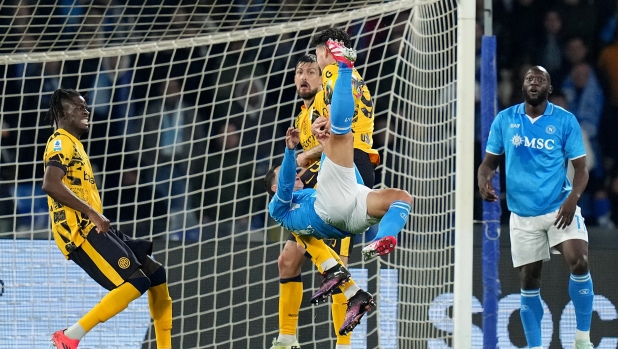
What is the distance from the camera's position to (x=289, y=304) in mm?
6832

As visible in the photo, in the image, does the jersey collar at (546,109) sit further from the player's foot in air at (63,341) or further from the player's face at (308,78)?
the player's foot in air at (63,341)

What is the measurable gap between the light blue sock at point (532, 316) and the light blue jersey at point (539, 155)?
0.54 metres

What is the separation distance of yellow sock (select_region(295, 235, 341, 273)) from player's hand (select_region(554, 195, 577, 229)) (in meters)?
1.61

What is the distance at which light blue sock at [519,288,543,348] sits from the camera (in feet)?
22.4

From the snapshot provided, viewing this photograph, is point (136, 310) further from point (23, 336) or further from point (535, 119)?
point (535, 119)

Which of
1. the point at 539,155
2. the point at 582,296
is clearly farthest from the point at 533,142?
the point at 582,296

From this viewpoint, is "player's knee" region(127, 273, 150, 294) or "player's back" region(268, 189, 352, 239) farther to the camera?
"player's knee" region(127, 273, 150, 294)

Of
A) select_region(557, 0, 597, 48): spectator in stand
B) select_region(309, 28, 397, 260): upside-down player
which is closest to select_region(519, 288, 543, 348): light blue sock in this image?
select_region(309, 28, 397, 260): upside-down player

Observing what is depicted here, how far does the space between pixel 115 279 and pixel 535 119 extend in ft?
9.56

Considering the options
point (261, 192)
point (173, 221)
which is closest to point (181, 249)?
point (173, 221)

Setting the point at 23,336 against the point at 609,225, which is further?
the point at 609,225

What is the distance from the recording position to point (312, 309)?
314 inches

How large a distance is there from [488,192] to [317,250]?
4.41 feet

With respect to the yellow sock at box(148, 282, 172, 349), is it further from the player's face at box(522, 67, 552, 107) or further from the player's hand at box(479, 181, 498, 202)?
Result: the player's face at box(522, 67, 552, 107)
